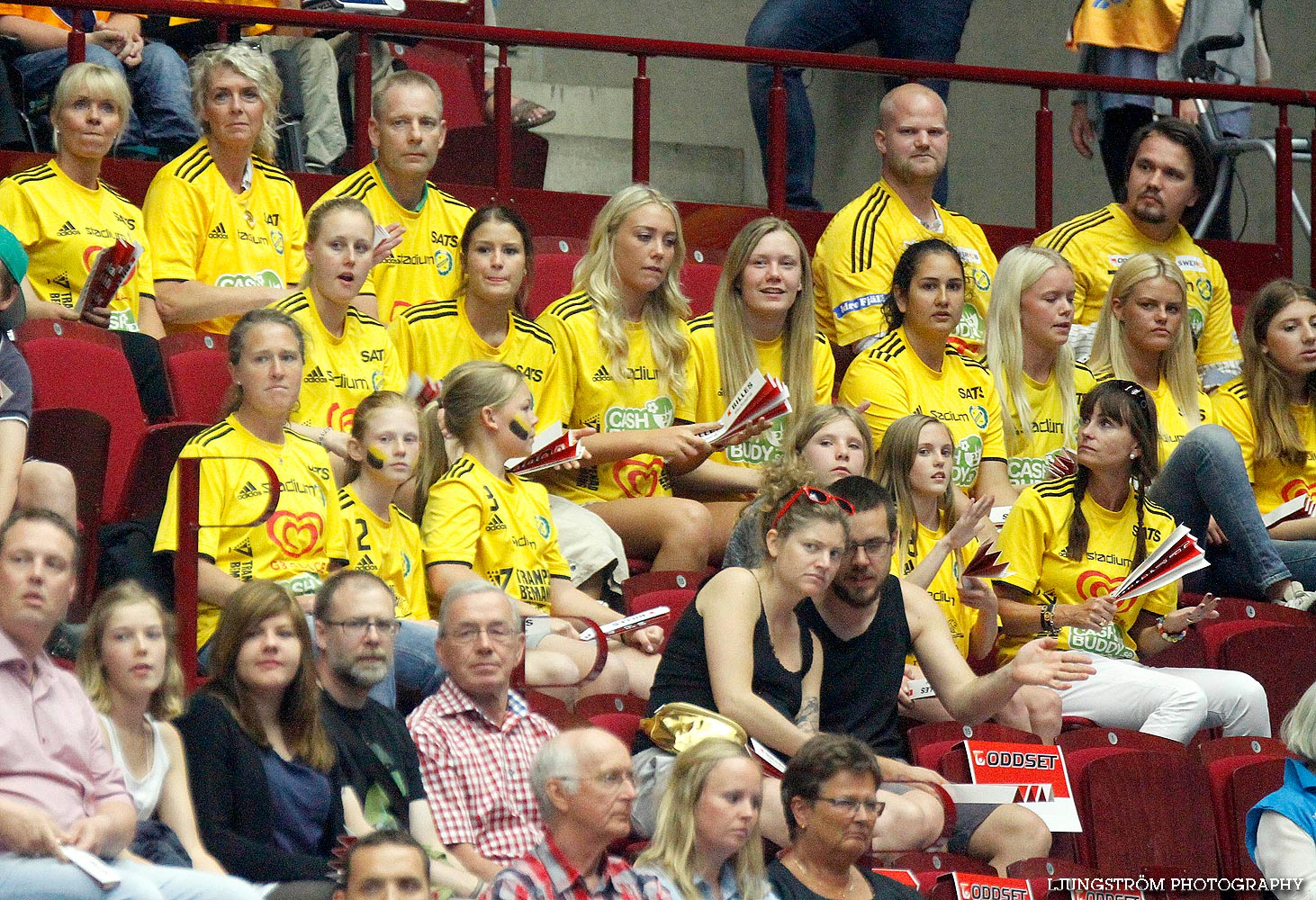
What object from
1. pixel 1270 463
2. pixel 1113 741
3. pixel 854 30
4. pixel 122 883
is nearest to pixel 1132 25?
pixel 854 30

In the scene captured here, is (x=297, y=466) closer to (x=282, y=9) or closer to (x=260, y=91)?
(x=260, y=91)

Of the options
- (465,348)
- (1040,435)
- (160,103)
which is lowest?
(1040,435)

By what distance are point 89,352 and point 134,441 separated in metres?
0.25

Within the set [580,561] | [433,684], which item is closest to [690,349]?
[580,561]

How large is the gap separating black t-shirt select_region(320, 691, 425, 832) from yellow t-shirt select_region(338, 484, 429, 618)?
72cm

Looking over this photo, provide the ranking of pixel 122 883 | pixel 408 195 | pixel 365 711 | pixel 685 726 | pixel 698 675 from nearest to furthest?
pixel 122 883 → pixel 365 711 → pixel 685 726 → pixel 698 675 → pixel 408 195

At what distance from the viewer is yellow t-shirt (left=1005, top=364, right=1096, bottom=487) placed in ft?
20.5

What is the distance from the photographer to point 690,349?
19.6 feet

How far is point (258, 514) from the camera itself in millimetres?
4695

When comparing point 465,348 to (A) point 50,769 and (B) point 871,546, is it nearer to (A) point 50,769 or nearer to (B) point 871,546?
(B) point 871,546

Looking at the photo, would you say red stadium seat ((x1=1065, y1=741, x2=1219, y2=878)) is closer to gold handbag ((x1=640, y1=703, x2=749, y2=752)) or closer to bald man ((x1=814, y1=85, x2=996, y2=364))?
gold handbag ((x1=640, y1=703, x2=749, y2=752))

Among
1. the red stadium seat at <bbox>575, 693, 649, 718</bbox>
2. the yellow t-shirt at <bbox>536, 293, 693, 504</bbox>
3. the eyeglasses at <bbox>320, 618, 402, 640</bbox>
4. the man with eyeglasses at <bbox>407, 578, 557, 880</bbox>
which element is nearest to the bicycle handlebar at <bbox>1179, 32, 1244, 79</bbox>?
the yellow t-shirt at <bbox>536, 293, 693, 504</bbox>

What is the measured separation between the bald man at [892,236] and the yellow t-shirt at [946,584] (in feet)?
3.90

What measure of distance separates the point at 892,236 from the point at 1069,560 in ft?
5.01
